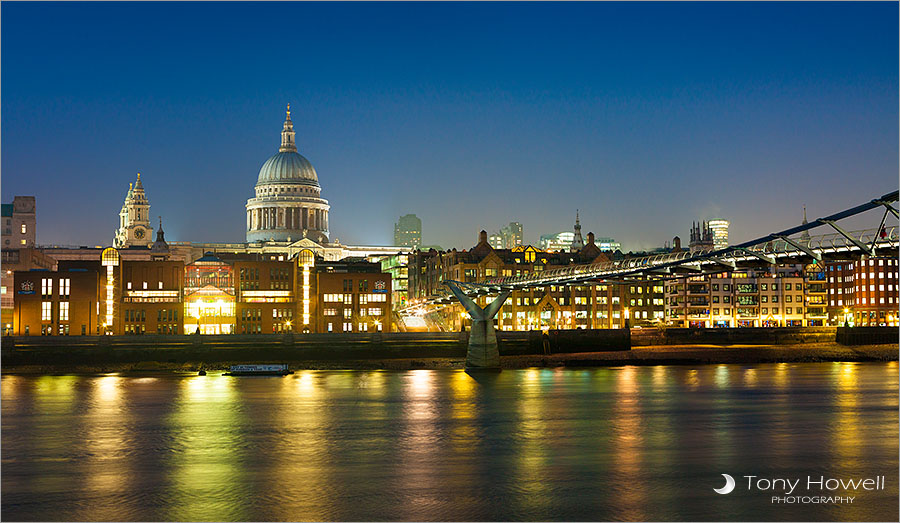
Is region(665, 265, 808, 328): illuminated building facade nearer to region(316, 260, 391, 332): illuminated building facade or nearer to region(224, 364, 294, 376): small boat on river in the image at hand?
region(316, 260, 391, 332): illuminated building facade

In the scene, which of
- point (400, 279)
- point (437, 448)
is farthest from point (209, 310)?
point (437, 448)

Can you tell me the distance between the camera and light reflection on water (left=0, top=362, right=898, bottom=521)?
28.5 m

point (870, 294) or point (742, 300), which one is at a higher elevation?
point (870, 294)

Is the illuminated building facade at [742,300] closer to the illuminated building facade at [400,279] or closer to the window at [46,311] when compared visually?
the illuminated building facade at [400,279]

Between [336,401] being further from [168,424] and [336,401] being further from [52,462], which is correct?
[52,462]

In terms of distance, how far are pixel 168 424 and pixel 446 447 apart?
14.0 meters

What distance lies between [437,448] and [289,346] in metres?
51.7

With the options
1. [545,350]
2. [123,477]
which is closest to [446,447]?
[123,477]

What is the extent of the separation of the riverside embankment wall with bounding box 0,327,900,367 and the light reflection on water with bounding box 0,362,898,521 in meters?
17.8

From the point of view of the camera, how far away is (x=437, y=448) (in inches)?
1547

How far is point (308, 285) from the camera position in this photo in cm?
11638

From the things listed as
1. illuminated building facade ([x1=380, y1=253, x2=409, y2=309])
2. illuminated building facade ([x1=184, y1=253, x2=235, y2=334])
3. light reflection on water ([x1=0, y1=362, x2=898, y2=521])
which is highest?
illuminated building facade ([x1=380, y1=253, x2=409, y2=309])

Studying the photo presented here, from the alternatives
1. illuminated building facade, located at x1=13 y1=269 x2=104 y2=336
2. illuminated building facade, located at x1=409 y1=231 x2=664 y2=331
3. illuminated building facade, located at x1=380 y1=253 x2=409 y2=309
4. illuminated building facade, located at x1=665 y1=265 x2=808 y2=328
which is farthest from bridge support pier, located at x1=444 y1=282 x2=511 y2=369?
illuminated building facade, located at x1=380 y1=253 x2=409 y2=309

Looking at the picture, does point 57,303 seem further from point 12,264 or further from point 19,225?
point 19,225
